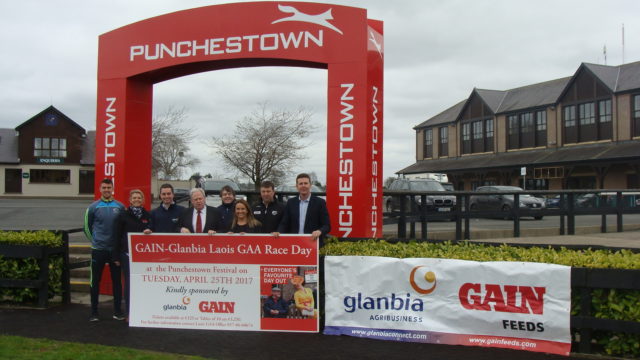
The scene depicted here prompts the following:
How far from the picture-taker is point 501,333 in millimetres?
5645

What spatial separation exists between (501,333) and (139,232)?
14.8ft

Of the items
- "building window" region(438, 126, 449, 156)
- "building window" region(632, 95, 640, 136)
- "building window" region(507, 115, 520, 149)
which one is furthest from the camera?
"building window" region(438, 126, 449, 156)

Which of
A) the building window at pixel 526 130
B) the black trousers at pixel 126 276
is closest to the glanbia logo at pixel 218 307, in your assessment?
the black trousers at pixel 126 276

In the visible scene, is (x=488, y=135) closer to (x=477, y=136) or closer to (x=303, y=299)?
(x=477, y=136)

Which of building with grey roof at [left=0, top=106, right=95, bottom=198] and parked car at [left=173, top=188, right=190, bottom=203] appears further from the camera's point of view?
building with grey roof at [left=0, top=106, right=95, bottom=198]

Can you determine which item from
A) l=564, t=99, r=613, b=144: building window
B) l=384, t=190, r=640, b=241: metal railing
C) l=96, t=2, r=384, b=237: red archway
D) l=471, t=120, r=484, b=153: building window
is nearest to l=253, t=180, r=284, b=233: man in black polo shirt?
l=96, t=2, r=384, b=237: red archway

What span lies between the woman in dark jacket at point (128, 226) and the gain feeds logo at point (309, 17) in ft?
10.6

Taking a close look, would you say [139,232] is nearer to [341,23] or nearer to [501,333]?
[341,23]

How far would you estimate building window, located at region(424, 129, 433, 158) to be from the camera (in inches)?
2130

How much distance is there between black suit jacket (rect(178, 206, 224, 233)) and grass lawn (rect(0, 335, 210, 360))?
1.82 m

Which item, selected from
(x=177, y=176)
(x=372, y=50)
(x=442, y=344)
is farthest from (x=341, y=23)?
(x=177, y=176)

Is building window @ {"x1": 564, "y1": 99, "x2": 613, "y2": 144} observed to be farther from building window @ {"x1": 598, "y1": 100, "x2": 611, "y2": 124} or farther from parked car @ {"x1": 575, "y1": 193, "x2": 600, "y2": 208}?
parked car @ {"x1": 575, "y1": 193, "x2": 600, "y2": 208}

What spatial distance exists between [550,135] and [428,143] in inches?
612

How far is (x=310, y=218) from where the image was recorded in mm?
6785
